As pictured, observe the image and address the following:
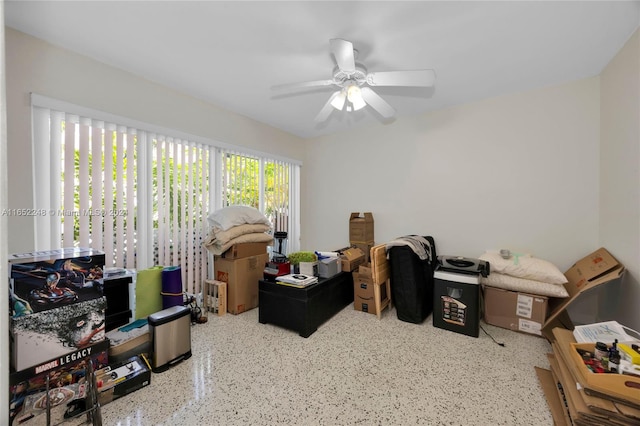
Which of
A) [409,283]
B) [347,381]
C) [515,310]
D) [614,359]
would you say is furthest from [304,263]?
[614,359]

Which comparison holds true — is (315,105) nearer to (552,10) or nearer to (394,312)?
(552,10)

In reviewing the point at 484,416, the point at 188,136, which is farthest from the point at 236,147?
the point at 484,416

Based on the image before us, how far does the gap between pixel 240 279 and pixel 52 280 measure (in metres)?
1.64

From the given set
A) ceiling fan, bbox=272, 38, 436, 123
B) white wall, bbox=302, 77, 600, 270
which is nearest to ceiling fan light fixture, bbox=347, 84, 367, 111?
ceiling fan, bbox=272, 38, 436, 123

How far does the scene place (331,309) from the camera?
108 inches

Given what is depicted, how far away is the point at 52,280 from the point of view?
1426 millimetres

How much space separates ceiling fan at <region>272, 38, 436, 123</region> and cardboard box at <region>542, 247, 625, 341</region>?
7.07 ft

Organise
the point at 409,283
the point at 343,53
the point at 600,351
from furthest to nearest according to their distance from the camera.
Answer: the point at 409,283, the point at 343,53, the point at 600,351

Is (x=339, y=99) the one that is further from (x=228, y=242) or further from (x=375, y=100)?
(x=228, y=242)

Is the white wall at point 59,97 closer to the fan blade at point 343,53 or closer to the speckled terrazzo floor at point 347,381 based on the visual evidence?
the speckled terrazzo floor at point 347,381

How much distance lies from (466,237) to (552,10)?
2271 mm

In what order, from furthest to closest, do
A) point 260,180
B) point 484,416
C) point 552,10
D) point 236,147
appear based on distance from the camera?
point 260,180, point 236,147, point 552,10, point 484,416

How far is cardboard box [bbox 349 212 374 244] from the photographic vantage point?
12.0ft

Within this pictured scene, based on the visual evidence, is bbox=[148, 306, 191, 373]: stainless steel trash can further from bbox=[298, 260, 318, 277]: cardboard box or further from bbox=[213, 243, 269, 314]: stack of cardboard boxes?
bbox=[298, 260, 318, 277]: cardboard box
